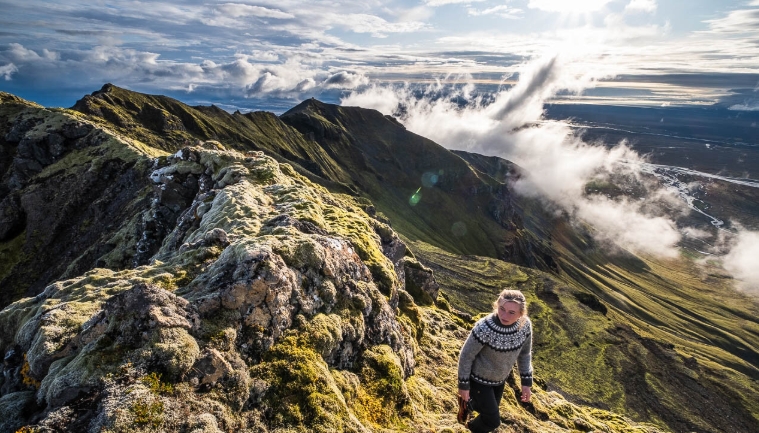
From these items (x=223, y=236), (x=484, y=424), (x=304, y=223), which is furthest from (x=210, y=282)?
(x=484, y=424)

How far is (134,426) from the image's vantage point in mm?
10344

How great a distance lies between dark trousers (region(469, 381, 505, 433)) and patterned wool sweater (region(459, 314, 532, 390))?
488 millimetres

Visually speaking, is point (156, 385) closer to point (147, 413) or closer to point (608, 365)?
point (147, 413)

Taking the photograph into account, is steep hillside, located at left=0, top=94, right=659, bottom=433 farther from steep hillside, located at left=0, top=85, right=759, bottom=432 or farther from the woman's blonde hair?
the woman's blonde hair

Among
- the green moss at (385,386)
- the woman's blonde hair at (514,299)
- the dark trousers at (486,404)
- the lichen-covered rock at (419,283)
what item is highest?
the woman's blonde hair at (514,299)

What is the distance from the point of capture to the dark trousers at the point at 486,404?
48.8 ft

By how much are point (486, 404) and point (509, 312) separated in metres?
4.36

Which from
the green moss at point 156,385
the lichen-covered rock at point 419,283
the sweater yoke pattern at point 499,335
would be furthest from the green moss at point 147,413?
the lichen-covered rock at point 419,283

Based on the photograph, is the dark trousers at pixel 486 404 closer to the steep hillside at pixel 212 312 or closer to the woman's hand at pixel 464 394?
the woman's hand at pixel 464 394

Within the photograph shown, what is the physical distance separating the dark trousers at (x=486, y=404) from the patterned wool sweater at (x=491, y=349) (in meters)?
0.49

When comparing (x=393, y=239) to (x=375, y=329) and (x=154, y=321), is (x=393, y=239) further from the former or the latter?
(x=154, y=321)

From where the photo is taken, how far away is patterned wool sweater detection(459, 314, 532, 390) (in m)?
13.8

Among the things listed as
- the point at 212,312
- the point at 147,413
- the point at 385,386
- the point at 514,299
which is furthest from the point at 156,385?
the point at 514,299

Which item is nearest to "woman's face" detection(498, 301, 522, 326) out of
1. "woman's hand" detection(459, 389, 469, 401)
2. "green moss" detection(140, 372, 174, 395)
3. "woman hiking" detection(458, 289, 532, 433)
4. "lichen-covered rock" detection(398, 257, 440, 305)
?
"woman hiking" detection(458, 289, 532, 433)
